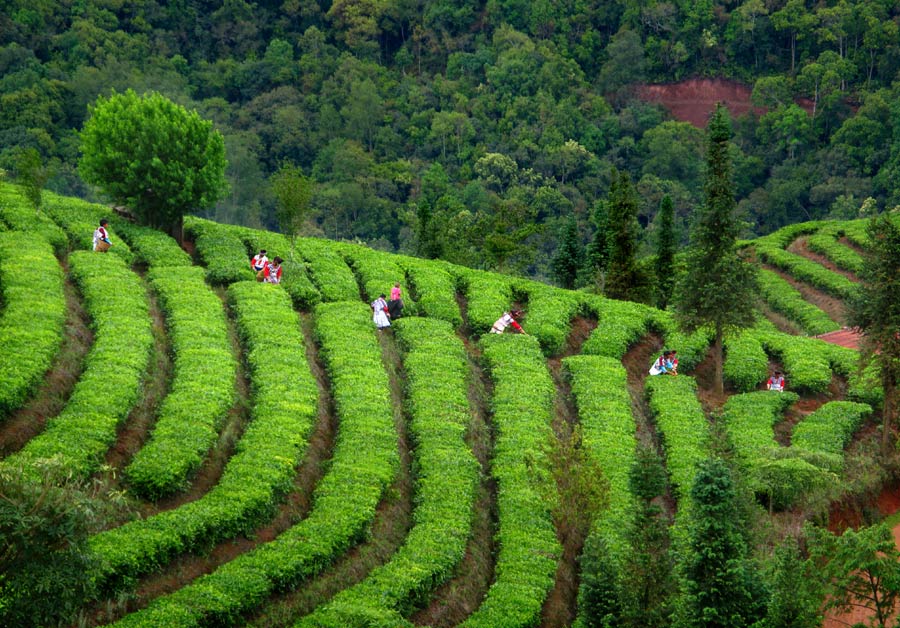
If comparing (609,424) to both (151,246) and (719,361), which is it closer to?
(719,361)

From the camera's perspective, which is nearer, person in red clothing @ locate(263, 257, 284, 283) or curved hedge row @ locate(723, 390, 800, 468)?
curved hedge row @ locate(723, 390, 800, 468)

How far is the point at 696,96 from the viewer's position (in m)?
110

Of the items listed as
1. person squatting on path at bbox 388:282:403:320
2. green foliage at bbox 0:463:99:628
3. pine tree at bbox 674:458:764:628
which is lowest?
green foliage at bbox 0:463:99:628

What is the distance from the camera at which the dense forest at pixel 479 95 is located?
9150 centimetres

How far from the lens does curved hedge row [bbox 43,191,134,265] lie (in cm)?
4034

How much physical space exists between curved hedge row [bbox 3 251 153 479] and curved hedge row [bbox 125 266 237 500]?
887 mm

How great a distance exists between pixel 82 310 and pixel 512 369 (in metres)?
13.8

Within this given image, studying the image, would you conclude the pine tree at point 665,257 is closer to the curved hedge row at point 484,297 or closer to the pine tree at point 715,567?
the curved hedge row at point 484,297

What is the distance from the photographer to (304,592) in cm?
2281

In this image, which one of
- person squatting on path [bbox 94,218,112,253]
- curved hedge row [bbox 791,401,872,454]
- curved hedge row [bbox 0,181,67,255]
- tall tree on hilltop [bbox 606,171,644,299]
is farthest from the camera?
tall tree on hilltop [bbox 606,171,644,299]

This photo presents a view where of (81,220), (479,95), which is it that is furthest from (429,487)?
(479,95)

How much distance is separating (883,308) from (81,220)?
29594 mm

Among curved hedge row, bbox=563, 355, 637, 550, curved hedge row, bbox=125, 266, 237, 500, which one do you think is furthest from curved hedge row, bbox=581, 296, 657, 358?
curved hedge row, bbox=125, 266, 237, 500

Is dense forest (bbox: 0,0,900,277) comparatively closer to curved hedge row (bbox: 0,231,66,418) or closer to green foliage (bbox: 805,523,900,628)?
curved hedge row (bbox: 0,231,66,418)
